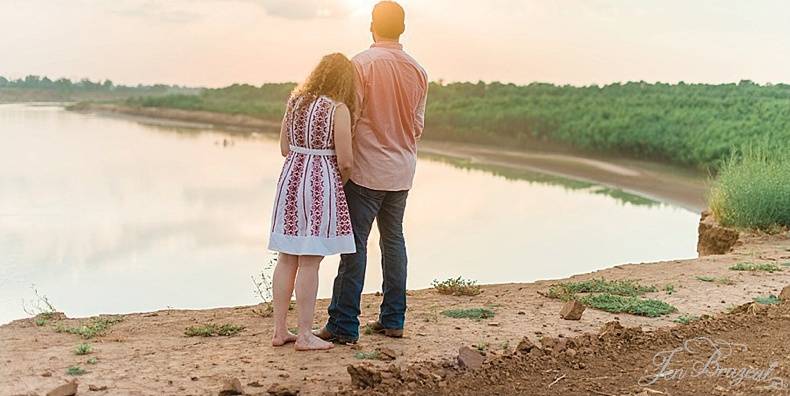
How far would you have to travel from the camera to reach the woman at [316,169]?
4.77 meters

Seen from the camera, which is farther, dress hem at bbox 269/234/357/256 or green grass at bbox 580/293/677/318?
green grass at bbox 580/293/677/318

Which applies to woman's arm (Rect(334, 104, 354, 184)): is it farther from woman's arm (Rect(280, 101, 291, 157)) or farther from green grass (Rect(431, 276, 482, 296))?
green grass (Rect(431, 276, 482, 296))

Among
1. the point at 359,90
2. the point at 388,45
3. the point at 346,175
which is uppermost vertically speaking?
the point at 388,45

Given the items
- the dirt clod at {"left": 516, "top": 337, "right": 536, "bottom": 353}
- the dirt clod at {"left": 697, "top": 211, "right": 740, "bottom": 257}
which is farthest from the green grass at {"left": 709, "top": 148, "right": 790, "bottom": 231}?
the dirt clod at {"left": 516, "top": 337, "right": 536, "bottom": 353}

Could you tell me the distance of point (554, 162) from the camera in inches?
874

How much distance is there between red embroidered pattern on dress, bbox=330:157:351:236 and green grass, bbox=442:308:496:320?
1.24 meters

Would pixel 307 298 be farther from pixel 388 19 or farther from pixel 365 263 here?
pixel 388 19

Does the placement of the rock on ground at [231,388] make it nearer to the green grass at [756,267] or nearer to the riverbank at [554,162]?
the green grass at [756,267]

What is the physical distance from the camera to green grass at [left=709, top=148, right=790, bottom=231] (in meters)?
9.73

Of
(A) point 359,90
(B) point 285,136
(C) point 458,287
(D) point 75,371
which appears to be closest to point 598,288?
(C) point 458,287

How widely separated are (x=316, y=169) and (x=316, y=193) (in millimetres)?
114

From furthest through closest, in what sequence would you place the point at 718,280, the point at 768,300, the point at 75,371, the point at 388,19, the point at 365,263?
the point at 718,280, the point at 768,300, the point at 365,263, the point at 388,19, the point at 75,371

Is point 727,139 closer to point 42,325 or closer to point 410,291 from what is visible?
point 410,291

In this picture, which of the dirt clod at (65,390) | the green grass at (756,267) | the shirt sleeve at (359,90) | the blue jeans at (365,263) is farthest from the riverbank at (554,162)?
the dirt clod at (65,390)
